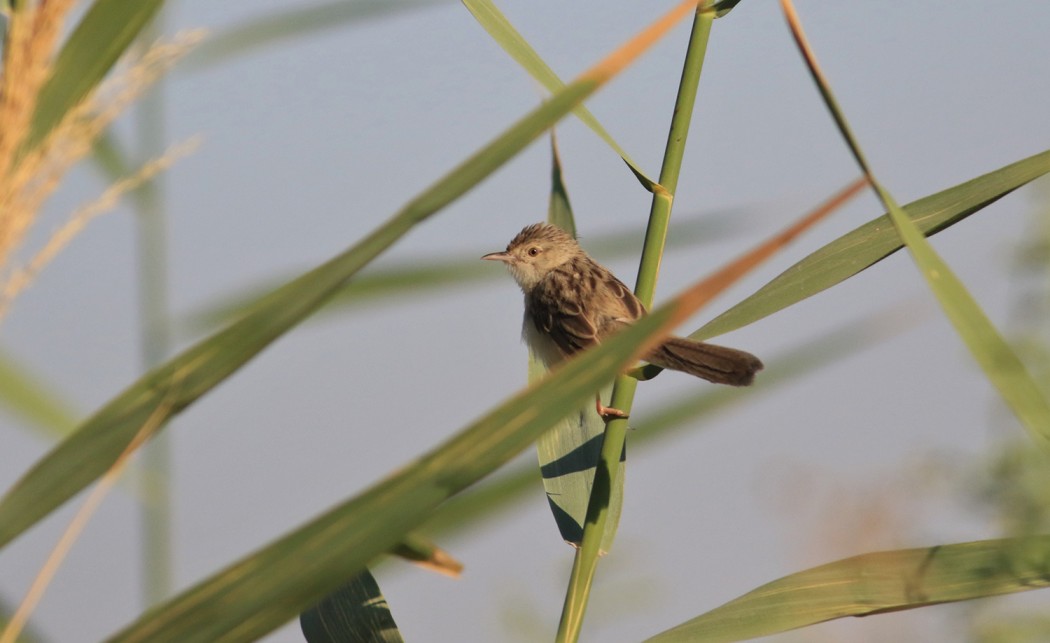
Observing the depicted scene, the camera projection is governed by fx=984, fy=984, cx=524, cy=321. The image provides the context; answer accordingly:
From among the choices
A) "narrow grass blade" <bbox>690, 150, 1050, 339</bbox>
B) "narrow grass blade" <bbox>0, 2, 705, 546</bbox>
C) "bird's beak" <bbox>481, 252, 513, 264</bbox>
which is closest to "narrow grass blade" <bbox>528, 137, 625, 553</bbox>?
"narrow grass blade" <bbox>690, 150, 1050, 339</bbox>

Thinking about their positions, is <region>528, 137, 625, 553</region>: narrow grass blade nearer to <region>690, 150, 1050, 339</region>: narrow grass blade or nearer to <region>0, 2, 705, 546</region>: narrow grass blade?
<region>690, 150, 1050, 339</region>: narrow grass blade

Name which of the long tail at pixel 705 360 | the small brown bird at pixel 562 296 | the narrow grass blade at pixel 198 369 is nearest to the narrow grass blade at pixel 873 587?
the long tail at pixel 705 360

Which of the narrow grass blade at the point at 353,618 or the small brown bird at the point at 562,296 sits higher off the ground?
the small brown bird at the point at 562,296

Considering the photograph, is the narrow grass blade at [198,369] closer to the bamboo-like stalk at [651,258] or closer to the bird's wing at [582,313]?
the bamboo-like stalk at [651,258]

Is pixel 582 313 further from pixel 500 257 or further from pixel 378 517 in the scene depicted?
pixel 378 517

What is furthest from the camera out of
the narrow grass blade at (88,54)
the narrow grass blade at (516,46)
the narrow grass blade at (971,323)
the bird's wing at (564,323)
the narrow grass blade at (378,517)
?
the bird's wing at (564,323)

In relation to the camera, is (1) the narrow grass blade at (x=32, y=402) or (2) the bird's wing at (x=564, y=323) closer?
(1) the narrow grass blade at (x=32, y=402)
